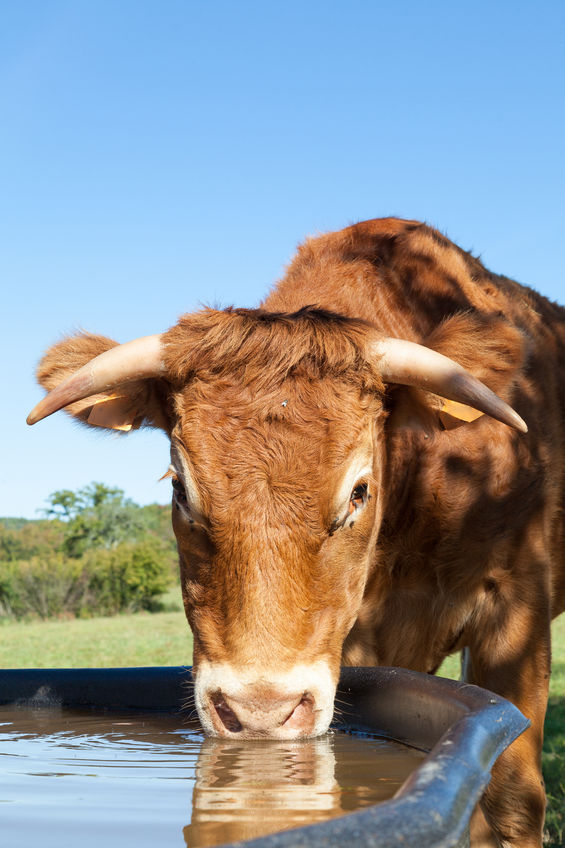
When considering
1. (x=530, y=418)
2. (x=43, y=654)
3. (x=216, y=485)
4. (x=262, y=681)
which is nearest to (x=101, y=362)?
(x=216, y=485)

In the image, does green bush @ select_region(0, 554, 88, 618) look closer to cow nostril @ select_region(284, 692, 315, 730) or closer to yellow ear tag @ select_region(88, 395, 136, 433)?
yellow ear tag @ select_region(88, 395, 136, 433)

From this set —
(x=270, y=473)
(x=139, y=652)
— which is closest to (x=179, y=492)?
(x=270, y=473)

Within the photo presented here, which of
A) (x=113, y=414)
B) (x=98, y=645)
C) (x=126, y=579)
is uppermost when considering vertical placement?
(x=113, y=414)

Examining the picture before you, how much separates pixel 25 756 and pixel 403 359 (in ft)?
6.39

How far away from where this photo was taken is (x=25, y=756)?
2.64 m

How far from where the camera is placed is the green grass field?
7205 millimetres

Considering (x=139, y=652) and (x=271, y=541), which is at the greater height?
(x=271, y=541)

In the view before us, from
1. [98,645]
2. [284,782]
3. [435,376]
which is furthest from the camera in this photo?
[98,645]

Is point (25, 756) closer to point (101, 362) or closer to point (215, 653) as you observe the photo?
point (215, 653)

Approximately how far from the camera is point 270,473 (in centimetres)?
310

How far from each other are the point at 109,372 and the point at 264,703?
1449 millimetres

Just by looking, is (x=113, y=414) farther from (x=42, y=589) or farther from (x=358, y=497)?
(x=42, y=589)

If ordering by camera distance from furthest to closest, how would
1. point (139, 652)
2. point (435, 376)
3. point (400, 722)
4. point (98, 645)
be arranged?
point (98, 645), point (139, 652), point (435, 376), point (400, 722)

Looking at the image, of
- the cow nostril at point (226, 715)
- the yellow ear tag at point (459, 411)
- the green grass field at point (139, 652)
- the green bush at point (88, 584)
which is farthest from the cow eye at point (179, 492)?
the green bush at point (88, 584)
